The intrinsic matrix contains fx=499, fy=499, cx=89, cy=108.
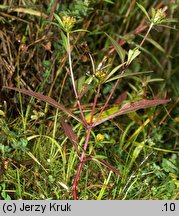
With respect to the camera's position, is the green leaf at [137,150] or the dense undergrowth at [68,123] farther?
the green leaf at [137,150]

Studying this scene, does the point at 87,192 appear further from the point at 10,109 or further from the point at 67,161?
the point at 10,109

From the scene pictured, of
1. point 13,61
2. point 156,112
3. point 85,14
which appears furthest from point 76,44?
point 156,112
